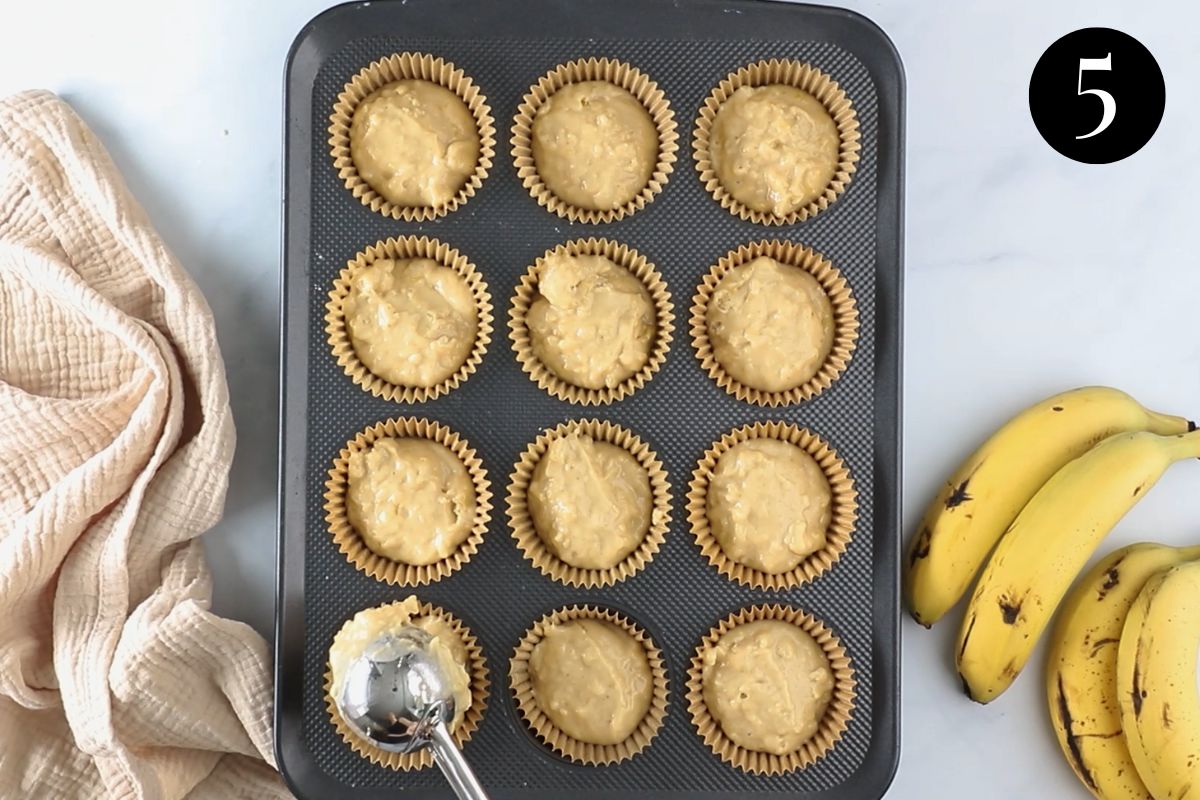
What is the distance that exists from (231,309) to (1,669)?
22.9 inches

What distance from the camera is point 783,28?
4.83ft

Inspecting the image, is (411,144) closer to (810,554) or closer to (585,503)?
(585,503)

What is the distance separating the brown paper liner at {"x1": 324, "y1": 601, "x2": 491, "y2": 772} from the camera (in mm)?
1411

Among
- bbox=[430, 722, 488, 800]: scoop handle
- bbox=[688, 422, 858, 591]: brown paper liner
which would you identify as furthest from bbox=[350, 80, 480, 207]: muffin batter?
bbox=[430, 722, 488, 800]: scoop handle

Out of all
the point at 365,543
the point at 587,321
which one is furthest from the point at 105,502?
the point at 587,321

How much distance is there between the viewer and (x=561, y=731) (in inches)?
57.1

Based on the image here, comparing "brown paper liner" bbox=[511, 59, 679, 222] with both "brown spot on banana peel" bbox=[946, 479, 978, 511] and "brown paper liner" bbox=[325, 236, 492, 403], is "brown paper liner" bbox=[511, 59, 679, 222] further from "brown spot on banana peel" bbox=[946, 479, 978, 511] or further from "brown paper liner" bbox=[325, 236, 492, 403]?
"brown spot on banana peel" bbox=[946, 479, 978, 511]

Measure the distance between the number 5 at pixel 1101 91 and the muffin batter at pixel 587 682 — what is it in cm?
111

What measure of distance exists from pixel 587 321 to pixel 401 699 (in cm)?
52

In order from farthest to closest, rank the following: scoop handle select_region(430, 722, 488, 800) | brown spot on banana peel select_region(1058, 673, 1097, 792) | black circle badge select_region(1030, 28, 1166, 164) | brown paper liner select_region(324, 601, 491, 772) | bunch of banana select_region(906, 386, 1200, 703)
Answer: black circle badge select_region(1030, 28, 1166, 164) → brown spot on banana peel select_region(1058, 673, 1097, 792) → bunch of banana select_region(906, 386, 1200, 703) → brown paper liner select_region(324, 601, 491, 772) → scoop handle select_region(430, 722, 488, 800)

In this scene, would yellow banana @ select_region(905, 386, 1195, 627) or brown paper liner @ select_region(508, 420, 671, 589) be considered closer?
brown paper liner @ select_region(508, 420, 671, 589)

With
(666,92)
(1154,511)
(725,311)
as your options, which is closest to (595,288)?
(725,311)

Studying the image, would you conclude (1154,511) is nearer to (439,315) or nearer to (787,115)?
(787,115)

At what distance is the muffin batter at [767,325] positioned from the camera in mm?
1455
